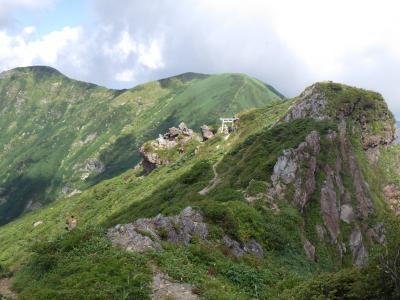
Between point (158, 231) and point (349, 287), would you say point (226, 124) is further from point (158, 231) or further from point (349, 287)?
point (349, 287)

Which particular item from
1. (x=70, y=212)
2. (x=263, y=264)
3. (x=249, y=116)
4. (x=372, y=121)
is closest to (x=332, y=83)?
(x=372, y=121)

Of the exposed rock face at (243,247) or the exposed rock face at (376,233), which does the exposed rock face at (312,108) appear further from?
the exposed rock face at (243,247)

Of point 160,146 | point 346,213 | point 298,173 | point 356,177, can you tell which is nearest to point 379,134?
point 356,177

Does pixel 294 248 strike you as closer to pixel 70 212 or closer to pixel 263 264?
pixel 263 264

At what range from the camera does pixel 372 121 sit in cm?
10650

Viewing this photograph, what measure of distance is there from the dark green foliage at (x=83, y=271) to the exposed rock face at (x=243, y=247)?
40.4 ft

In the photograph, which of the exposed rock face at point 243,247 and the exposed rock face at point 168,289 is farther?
the exposed rock face at point 243,247

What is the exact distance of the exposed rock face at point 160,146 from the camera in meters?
174

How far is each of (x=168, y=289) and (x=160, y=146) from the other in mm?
153034

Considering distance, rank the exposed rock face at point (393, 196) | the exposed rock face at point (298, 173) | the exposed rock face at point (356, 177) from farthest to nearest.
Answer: the exposed rock face at point (393, 196) < the exposed rock face at point (356, 177) < the exposed rock face at point (298, 173)

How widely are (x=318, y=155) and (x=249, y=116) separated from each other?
90.6m

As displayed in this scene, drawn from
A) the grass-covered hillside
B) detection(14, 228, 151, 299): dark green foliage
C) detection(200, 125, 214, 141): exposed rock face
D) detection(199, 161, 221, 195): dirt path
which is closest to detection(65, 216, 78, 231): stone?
detection(200, 125, 214, 141): exposed rock face

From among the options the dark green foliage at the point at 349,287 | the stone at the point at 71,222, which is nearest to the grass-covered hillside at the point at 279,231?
the dark green foliage at the point at 349,287

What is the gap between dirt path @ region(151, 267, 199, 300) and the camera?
92.6ft
